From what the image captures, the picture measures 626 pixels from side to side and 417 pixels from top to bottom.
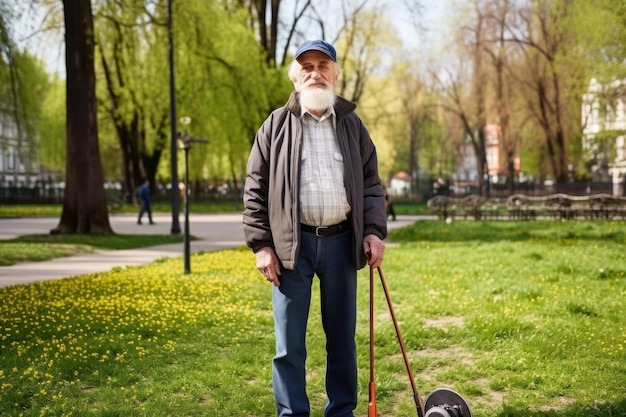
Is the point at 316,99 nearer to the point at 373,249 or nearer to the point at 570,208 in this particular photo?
the point at 373,249

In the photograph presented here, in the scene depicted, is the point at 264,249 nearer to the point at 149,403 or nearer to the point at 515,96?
the point at 149,403

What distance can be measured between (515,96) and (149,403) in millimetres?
29506

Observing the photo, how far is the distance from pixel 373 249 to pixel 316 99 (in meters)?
0.88

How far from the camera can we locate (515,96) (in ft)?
103

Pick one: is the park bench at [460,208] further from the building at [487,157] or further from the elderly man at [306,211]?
the elderly man at [306,211]

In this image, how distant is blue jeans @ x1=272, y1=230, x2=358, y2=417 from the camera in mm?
3764

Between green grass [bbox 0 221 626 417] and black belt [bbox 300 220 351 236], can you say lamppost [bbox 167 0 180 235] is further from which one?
black belt [bbox 300 220 351 236]

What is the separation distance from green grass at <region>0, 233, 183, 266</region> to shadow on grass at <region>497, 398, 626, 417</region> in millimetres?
11072

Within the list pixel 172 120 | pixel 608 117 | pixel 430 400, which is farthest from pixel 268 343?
pixel 608 117

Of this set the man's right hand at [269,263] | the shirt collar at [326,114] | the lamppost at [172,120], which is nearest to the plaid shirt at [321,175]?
the shirt collar at [326,114]

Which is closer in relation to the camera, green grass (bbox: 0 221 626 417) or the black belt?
the black belt

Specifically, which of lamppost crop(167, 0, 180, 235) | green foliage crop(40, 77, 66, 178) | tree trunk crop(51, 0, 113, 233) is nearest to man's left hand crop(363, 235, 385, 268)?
tree trunk crop(51, 0, 113, 233)

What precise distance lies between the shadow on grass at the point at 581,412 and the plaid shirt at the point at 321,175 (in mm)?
1776

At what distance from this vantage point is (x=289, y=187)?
12.2 ft
